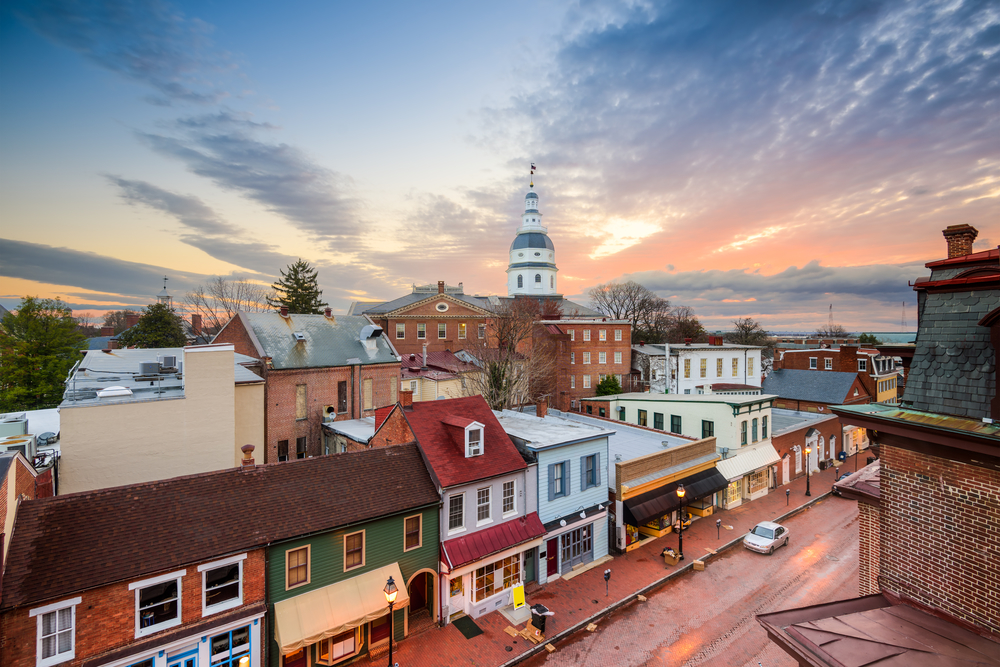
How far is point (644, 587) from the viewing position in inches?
694

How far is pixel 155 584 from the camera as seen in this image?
10.9 metres

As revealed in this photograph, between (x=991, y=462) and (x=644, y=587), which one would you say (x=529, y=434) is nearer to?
(x=644, y=587)

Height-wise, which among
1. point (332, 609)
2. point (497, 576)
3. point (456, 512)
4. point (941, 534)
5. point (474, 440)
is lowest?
point (497, 576)

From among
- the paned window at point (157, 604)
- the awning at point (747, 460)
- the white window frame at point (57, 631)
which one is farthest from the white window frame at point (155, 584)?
the awning at point (747, 460)

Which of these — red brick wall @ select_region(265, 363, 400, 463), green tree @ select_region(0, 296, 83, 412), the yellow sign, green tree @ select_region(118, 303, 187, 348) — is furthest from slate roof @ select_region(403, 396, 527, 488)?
green tree @ select_region(118, 303, 187, 348)

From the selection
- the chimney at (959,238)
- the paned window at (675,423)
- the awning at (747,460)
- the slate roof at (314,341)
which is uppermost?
the chimney at (959,238)

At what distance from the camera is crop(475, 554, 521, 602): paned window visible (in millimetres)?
16016

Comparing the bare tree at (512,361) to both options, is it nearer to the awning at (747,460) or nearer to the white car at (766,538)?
the awning at (747,460)

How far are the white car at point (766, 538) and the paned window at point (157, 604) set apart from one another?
22698 millimetres

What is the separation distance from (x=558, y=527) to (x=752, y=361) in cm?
4002

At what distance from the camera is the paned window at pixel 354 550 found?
1362 cm

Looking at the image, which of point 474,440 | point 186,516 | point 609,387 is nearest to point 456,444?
point 474,440

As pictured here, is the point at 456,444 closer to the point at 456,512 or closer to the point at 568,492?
the point at 456,512

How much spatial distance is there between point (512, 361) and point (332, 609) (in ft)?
87.2
